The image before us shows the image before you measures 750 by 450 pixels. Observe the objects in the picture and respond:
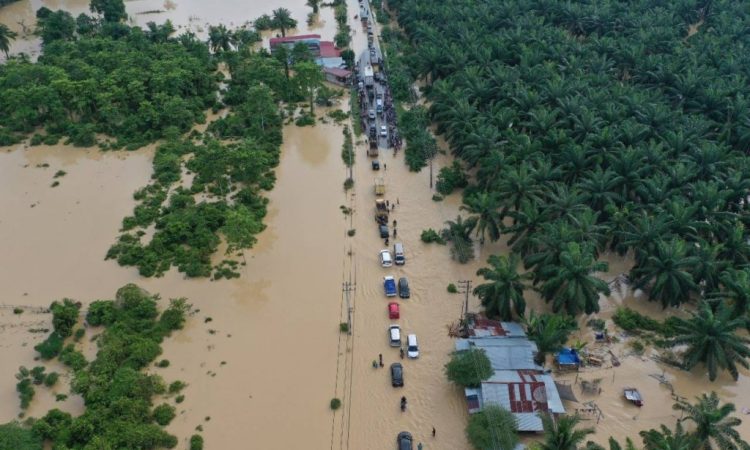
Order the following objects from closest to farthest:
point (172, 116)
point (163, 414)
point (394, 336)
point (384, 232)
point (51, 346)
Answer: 1. point (163, 414)
2. point (51, 346)
3. point (394, 336)
4. point (384, 232)
5. point (172, 116)

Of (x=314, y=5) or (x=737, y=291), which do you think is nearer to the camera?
(x=737, y=291)

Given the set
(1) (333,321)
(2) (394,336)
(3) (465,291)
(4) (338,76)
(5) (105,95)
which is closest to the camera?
(2) (394,336)

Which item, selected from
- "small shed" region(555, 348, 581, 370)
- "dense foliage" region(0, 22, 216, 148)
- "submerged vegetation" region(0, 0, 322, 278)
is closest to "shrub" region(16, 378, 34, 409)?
"submerged vegetation" region(0, 0, 322, 278)

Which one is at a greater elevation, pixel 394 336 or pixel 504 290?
pixel 504 290

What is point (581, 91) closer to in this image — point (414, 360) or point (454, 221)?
point (454, 221)

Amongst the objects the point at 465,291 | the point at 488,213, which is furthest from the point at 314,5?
the point at 465,291

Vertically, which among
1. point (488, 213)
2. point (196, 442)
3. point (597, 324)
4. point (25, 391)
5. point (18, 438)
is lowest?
point (18, 438)

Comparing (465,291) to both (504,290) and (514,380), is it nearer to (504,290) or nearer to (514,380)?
(504,290)

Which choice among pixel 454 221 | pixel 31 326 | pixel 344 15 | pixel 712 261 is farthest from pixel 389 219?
pixel 344 15
